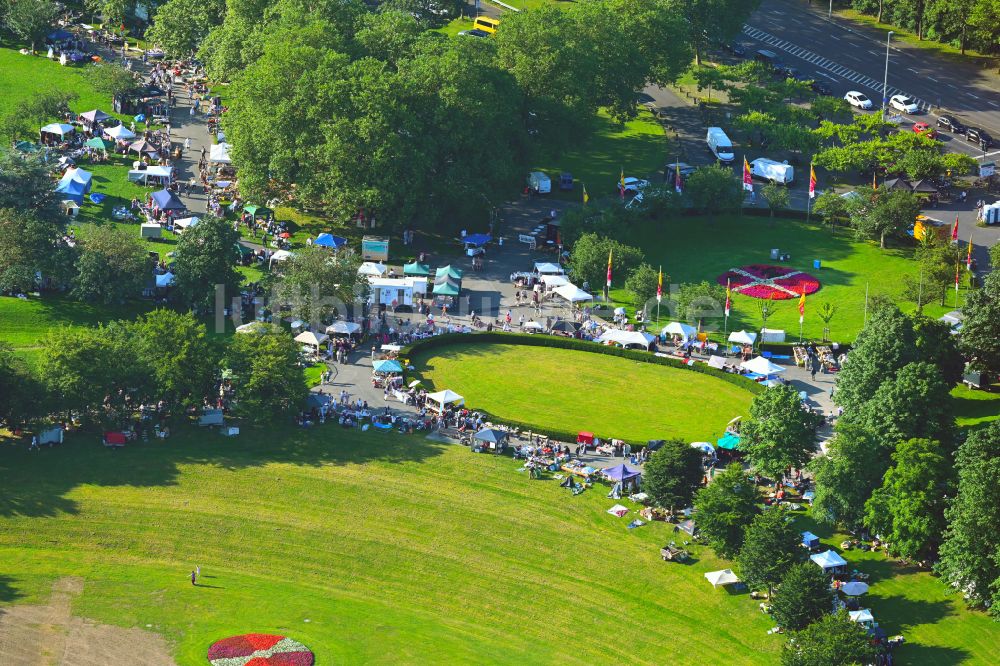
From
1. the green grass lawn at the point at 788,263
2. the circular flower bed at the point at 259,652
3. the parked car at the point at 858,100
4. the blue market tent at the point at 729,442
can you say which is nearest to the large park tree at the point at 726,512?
the blue market tent at the point at 729,442

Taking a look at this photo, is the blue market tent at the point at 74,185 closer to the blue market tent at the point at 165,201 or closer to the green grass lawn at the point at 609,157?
the blue market tent at the point at 165,201

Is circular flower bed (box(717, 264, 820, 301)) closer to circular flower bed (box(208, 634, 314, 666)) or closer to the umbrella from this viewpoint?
Answer: the umbrella

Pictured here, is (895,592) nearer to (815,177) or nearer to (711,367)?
(711,367)

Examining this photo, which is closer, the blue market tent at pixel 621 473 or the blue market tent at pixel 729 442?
the blue market tent at pixel 621 473

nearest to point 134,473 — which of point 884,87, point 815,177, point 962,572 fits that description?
point 962,572

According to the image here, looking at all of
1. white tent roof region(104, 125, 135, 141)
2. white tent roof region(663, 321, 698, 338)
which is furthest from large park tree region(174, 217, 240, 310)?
white tent roof region(663, 321, 698, 338)
